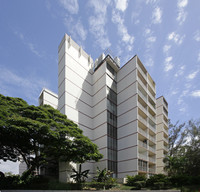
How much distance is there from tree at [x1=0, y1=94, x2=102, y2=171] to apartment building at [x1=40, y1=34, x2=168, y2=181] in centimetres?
555

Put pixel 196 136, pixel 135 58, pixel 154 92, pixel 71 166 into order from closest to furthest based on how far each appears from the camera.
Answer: pixel 71 166, pixel 196 136, pixel 135 58, pixel 154 92

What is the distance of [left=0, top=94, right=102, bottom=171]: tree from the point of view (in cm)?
1994

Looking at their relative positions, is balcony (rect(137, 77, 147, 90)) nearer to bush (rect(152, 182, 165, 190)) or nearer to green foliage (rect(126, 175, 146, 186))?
green foliage (rect(126, 175, 146, 186))

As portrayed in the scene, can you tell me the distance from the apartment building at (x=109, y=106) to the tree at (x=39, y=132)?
5.55 m

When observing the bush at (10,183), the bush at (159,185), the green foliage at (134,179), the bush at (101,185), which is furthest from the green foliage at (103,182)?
the bush at (10,183)

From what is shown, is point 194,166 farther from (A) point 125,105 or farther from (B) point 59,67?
(B) point 59,67

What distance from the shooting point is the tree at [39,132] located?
19938mm

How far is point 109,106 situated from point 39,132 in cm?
1669

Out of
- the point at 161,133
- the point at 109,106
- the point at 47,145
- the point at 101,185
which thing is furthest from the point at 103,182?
the point at 161,133

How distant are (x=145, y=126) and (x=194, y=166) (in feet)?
34.7

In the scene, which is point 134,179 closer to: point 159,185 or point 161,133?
point 159,185

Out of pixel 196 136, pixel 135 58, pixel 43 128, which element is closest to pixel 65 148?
pixel 43 128

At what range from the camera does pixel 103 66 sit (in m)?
36.5

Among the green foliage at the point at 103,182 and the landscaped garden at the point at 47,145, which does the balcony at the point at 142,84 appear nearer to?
the landscaped garden at the point at 47,145
